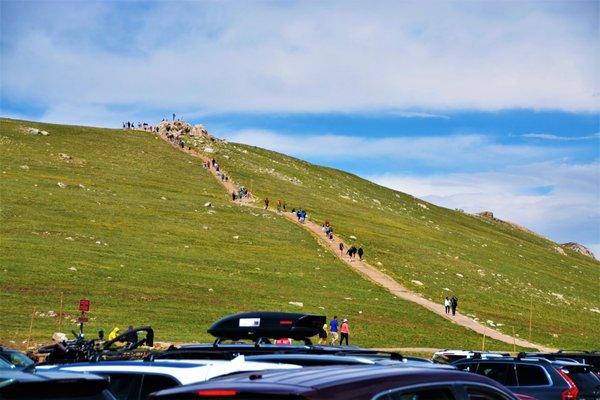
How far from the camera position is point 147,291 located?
60.8m

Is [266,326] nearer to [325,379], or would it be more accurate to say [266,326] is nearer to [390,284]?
[325,379]

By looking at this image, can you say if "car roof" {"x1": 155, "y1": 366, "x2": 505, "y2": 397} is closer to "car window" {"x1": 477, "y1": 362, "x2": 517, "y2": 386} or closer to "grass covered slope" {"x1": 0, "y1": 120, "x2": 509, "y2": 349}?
"car window" {"x1": 477, "y1": 362, "x2": 517, "y2": 386}

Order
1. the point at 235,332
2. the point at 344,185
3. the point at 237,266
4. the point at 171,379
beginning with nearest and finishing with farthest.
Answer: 1. the point at 171,379
2. the point at 235,332
3. the point at 237,266
4. the point at 344,185

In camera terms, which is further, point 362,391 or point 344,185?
point 344,185

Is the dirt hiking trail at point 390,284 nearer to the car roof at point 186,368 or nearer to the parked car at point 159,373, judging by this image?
the car roof at point 186,368

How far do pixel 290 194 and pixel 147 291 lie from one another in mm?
61740

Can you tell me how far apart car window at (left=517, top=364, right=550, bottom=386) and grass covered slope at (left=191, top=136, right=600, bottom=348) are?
48.4 meters

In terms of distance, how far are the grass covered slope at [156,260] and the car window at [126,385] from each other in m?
34.8

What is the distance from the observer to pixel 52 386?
7.97 meters

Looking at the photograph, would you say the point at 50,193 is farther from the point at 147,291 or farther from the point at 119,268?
the point at 147,291

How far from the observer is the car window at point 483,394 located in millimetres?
7688

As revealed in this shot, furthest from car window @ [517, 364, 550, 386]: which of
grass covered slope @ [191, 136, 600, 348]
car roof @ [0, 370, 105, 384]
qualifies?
grass covered slope @ [191, 136, 600, 348]

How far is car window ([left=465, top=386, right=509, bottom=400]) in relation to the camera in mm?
7688

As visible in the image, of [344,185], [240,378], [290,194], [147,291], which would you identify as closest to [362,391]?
[240,378]
